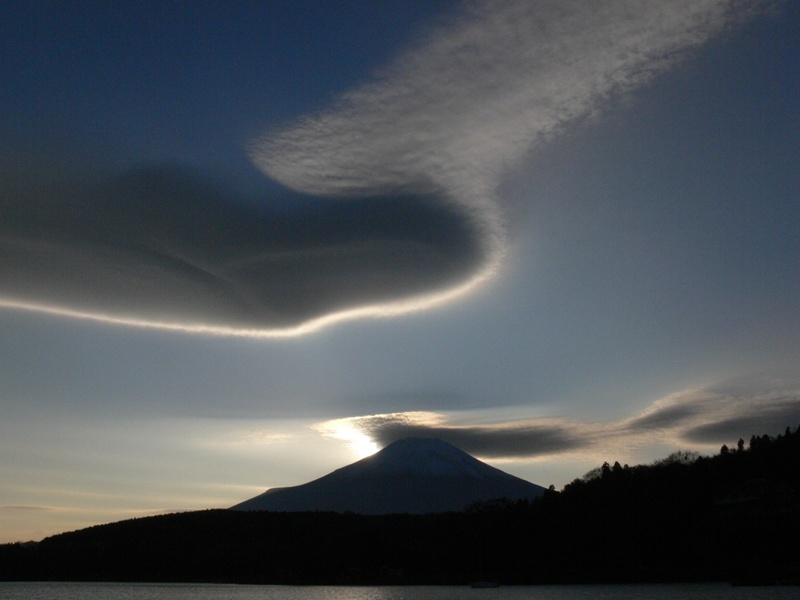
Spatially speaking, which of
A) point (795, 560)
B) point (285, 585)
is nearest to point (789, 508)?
point (795, 560)

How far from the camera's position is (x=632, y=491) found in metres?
175

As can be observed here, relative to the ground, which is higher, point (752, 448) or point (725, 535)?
point (752, 448)

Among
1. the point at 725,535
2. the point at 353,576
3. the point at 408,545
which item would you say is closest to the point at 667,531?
the point at 725,535

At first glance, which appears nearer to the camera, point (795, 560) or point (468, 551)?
point (795, 560)

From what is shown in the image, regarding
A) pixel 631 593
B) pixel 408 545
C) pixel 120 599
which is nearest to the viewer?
pixel 631 593

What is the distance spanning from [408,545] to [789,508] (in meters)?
88.8

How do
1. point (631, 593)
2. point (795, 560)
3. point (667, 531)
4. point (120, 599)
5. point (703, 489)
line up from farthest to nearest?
1. point (703, 489)
2. point (667, 531)
3. point (795, 560)
4. point (120, 599)
5. point (631, 593)

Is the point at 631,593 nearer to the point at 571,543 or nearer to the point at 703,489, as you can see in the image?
the point at 571,543

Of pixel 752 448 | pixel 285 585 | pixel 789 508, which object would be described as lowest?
pixel 285 585

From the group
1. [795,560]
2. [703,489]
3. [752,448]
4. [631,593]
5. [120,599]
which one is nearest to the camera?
[631,593]

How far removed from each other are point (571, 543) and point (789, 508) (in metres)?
43.3

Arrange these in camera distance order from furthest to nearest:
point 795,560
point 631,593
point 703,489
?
point 703,489
point 795,560
point 631,593

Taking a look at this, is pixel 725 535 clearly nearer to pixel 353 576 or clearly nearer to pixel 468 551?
pixel 468 551

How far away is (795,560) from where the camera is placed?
145m
